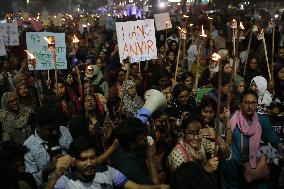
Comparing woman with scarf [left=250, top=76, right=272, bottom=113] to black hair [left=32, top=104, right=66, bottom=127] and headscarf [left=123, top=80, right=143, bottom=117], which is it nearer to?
headscarf [left=123, top=80, right=143, bottom=117]

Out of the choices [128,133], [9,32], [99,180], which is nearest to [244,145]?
[128,133]

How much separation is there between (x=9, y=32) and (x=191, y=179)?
9.14 meters

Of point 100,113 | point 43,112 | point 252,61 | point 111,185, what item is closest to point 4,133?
point 100,113

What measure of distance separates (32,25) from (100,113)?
12.5m

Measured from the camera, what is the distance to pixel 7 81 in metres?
8.47

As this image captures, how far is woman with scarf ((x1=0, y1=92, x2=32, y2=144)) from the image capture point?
5676 mm

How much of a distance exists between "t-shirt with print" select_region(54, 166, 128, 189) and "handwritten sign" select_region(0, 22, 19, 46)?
8049mm

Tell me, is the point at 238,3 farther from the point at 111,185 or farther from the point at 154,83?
the point at 111,185

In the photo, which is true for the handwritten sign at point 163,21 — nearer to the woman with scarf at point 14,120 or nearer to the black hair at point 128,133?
the woman with scarf at point 14,120

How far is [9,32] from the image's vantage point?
1084 centimetres

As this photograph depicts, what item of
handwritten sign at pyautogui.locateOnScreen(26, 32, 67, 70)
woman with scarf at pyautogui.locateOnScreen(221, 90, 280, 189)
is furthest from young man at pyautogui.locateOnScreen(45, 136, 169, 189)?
handwritten sign at pyautogui.locateOnScreen(26, 32, 67, 70)

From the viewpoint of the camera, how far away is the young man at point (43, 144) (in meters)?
3.97

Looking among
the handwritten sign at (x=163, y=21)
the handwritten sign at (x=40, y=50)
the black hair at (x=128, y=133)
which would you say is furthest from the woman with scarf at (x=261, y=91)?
the handwritten sign at (x=163, y=21)

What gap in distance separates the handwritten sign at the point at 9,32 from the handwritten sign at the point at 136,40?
3.91 metres
